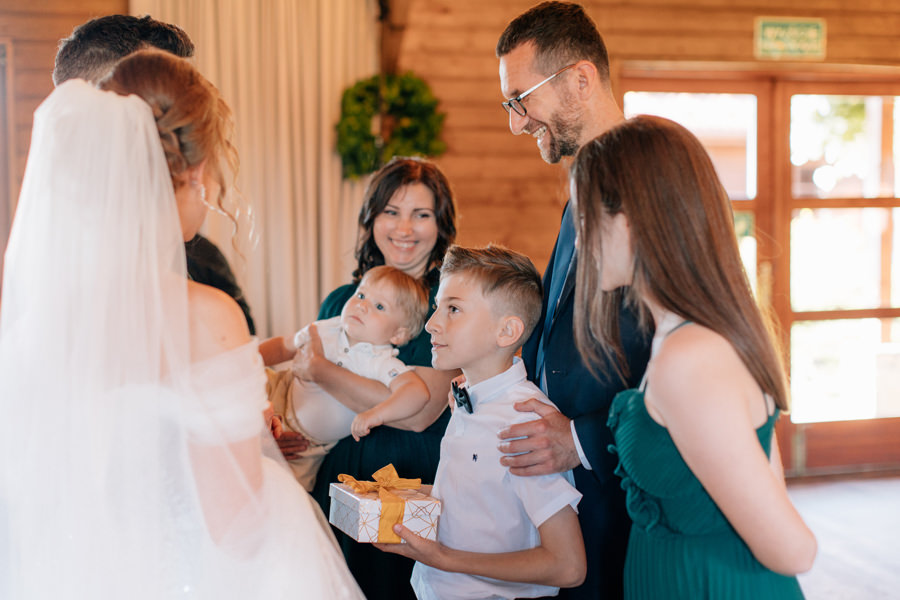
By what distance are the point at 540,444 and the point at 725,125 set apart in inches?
157

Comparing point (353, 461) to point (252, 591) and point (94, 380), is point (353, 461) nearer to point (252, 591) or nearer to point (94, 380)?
point (252, 591)

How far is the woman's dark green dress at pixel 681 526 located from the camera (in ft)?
4.07

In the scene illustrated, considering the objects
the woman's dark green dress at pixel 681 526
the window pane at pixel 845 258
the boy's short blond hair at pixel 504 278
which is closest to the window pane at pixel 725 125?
the window pane at pixel 845 258

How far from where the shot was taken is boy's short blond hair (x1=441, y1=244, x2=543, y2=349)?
5.53ft

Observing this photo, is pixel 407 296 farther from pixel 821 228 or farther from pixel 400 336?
pixel 821 228

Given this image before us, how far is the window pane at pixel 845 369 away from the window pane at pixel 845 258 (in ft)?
0.49

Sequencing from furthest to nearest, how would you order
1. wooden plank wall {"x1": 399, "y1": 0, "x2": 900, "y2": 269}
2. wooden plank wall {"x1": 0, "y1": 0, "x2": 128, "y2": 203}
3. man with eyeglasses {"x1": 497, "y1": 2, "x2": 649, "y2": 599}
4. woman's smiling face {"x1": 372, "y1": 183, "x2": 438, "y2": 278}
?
wooden plank wall {"x1": 399, "y1": 0, "x2": 900, "y2": 269}
wooden plank wall {"x1": 0, "y1": 0, "x2": 128, "y2": 203}
woman's smiling face {"x1": 372, "y1": 183, "x2": 438, "y2": 278}
man with eyeglasses {"x1": 497, "y1": 2, "x2": 649, "y2": 599}

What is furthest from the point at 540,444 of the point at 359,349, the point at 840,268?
the point at 840,268

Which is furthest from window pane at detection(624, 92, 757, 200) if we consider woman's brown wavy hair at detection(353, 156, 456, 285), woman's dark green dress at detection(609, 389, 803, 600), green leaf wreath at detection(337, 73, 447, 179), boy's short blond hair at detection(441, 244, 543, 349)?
woman's dark green dress at detection(609, 389, 803, 600)

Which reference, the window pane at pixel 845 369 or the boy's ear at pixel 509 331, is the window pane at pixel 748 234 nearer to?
the window pane at pixel 845 369

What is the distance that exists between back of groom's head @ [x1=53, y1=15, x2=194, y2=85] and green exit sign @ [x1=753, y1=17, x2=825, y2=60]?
3954 millimetres

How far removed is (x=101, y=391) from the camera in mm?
1122

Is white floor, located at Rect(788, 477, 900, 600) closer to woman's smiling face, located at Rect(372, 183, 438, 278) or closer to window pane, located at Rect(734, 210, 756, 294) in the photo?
window pane, located at Rect(734, 210, 756, 294)

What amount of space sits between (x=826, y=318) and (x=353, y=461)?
4.00m
